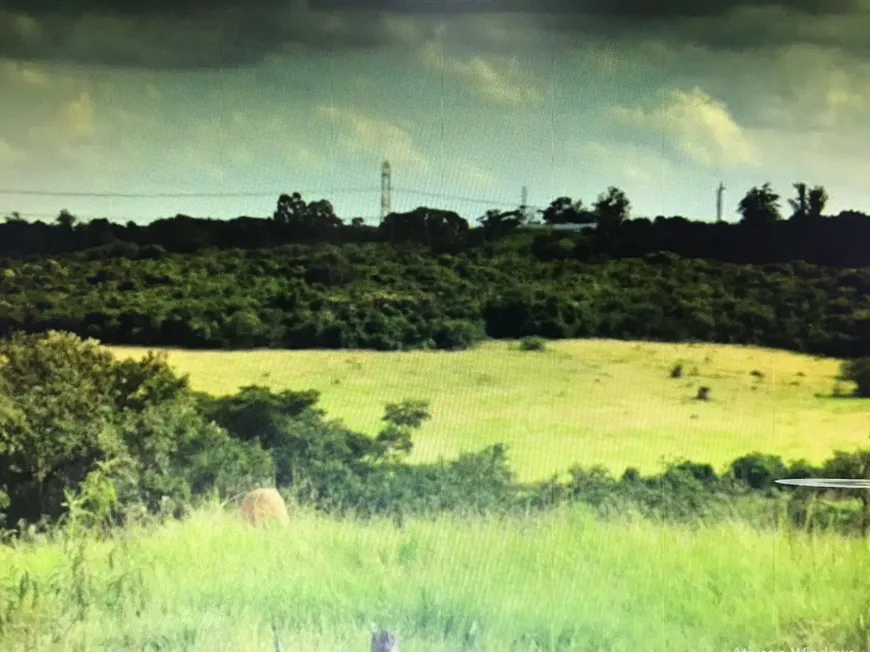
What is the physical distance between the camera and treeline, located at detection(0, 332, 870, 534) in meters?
3.00

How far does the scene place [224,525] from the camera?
2.98 meters

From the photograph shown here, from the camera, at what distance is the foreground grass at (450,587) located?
2.90 metres

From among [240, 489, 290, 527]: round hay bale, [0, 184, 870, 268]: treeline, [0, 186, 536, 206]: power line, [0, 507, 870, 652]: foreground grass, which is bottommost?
[0, 507, 870, 652]: foreground grass

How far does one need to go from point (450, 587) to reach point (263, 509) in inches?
23.6

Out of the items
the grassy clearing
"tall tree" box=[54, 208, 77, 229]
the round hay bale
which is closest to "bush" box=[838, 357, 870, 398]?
the grassy clearing

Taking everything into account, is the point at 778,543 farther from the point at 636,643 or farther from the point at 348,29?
the point at 348,29

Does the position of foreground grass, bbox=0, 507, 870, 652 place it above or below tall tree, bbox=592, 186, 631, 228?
below

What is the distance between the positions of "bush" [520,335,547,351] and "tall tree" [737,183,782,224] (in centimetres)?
72

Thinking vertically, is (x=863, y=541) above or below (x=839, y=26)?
below

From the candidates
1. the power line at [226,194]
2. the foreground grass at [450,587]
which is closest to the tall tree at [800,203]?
the power line at [226,194]

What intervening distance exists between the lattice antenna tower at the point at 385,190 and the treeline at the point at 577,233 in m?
0.03

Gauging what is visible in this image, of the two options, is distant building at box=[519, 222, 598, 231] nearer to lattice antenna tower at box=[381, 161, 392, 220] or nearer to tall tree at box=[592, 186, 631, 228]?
tall tree at box=[592, 186, 631, 228]

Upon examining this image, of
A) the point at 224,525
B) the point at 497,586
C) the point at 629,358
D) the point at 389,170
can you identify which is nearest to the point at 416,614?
the point at 497,586

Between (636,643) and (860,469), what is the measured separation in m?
0.85
